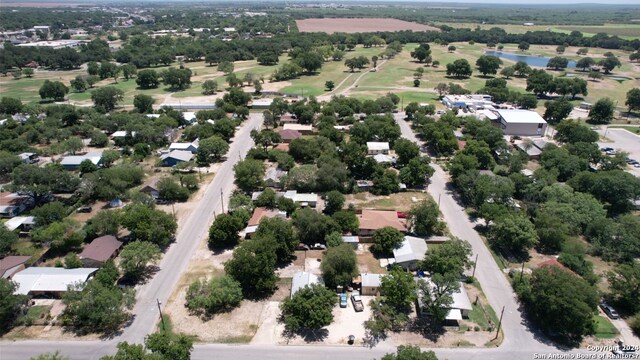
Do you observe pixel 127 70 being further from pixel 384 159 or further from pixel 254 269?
pixel 254 269

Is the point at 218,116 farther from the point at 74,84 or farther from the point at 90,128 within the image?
the point at 74,84

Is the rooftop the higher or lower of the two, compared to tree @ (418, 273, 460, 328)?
higher

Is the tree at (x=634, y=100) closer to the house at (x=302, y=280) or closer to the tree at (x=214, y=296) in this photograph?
the house at (x=302, y=280)

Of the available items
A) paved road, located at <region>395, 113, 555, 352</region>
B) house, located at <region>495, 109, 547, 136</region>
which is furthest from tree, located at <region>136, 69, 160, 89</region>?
house, located at <region>495, 109, 547, 136</region>

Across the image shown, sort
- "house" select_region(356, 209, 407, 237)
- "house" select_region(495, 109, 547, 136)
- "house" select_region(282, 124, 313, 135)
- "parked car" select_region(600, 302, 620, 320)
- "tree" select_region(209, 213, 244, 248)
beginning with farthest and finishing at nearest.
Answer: "house" select_region(282, 124, 313, 135) < "house" select_region(495, 109, 547, 136) < "house" select_region(356, 209, 407, 237) < "tree" select_region(209, 213, 244, 248) < "parked car" select_region(600, 302, 620, 320)

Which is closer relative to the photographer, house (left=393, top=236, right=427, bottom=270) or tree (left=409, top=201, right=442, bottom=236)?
Answer: house (left=393, top=236, right=427, bottom=270)

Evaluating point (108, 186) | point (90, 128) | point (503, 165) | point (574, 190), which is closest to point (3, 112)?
point (90, 128)

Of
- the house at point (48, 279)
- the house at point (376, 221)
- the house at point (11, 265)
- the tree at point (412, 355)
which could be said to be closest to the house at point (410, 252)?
the house at point (376, 221)

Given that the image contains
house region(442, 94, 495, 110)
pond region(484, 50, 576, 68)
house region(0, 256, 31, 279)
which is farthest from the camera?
pond region(484, 50, 576, 68)

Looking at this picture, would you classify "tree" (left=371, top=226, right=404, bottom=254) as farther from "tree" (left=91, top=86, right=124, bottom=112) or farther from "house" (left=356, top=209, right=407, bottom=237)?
"tree" (left=91, top=86, right=124, bottom=112)
